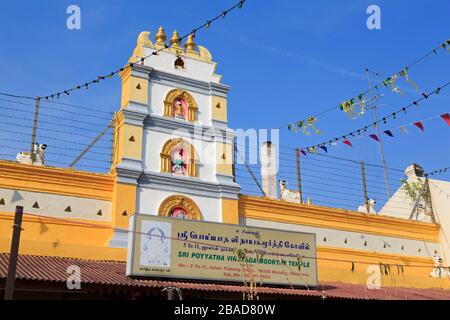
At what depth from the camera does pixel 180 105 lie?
18.5 metres

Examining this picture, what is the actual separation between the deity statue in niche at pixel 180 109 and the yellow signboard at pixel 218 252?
4413 mm

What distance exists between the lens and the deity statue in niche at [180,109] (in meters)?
18.4

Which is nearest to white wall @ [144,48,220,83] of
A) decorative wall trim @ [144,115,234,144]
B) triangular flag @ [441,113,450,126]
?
decorative wall trim @ [144,115,234,144]

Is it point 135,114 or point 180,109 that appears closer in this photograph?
point 135,114

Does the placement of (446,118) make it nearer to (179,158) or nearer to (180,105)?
(179,158)

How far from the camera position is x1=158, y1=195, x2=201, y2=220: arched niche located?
669 inches

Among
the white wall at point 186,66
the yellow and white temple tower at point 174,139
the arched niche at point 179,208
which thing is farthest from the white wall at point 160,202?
the white wall at point 186,66

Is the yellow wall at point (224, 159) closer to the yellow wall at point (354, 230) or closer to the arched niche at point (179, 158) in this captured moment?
the arched niche at point (179, 158)

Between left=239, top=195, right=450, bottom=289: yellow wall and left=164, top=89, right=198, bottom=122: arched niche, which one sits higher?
left=164, top=89, right=198, bottom=122: arched niche

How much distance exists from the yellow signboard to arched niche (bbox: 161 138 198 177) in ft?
9.24

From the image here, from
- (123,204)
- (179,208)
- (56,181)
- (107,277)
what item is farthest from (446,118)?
(56,181)

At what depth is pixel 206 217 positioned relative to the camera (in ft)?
57.7

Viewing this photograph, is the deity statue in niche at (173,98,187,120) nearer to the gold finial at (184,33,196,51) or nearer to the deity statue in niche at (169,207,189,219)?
the gold finial at (184,33,196,51)

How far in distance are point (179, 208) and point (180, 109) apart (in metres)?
3.40
